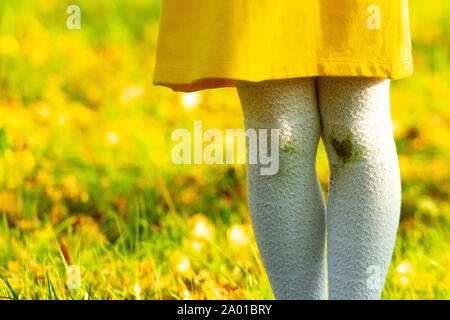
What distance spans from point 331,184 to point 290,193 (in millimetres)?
82

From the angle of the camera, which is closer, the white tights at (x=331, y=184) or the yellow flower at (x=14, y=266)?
the white tights at (x=331, y=184)

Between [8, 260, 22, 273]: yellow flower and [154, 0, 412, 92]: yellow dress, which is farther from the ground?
[154, 0, 412, 92]: yellow dress

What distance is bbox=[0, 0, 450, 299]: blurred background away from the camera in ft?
5.61

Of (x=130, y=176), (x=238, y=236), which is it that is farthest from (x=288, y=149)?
(x=130, y=176)

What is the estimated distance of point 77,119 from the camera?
9.25 ft

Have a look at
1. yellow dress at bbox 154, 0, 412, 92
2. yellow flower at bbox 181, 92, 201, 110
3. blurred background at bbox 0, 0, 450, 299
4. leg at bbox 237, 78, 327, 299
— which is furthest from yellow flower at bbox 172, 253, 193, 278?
yellow flower at bbox 181, 92, 201, 110

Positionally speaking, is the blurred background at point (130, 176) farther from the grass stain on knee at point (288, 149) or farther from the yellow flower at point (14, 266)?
the grass stain on knee at point (288, 149)

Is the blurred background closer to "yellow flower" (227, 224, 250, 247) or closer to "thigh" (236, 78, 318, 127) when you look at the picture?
"yellow flower" (227, 224, 250, 247)

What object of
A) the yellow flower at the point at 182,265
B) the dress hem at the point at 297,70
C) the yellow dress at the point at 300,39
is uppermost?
the yellow dress at the point at 300,39

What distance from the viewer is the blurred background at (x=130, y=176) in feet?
5.61

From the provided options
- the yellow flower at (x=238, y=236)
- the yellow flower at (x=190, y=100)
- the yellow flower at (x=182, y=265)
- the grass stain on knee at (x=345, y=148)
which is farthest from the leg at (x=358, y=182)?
the yellow flower at (x=190, y=100)

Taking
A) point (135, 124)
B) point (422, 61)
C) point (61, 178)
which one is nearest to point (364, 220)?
point (61, 178)

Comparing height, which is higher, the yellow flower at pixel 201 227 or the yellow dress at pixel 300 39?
the yellow dress at pixel 300 39

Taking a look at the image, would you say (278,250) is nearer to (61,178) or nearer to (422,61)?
(61,178)
